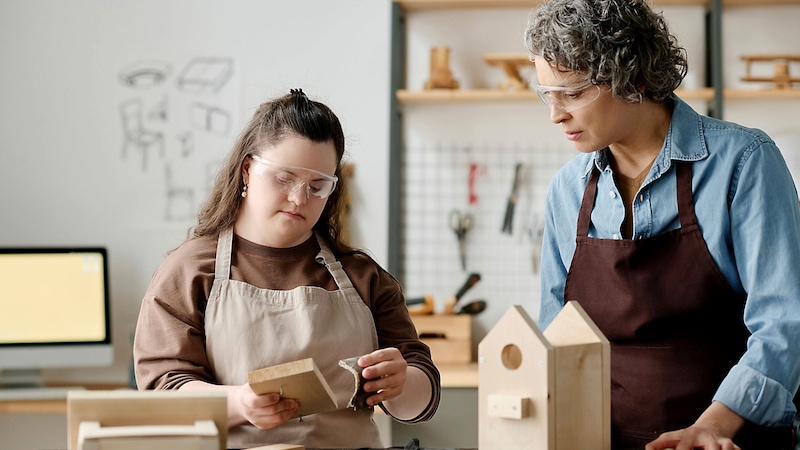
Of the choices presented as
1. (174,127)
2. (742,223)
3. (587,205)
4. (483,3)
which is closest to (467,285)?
(483,3)

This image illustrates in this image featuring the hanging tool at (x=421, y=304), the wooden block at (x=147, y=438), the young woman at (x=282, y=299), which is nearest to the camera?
the wooden block at (x=147, y=438)

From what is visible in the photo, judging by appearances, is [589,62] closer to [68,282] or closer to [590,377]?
[590,377]

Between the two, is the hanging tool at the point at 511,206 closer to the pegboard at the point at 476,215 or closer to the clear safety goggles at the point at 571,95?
Answer: the pegboard at the point at 476,215

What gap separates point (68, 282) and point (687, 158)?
Result: 2451mm

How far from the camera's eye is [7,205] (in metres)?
3.54

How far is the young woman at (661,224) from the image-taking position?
4.69 feet

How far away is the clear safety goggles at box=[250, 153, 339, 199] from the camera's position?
1511mm

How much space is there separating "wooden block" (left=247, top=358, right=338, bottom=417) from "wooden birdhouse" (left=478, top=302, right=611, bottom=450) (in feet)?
0.72

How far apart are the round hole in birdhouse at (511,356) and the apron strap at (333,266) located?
0.38m

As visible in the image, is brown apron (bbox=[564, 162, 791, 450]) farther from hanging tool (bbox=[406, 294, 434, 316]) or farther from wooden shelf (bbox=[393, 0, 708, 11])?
wooden shelf (bbox=[393, 0, 708, 11])

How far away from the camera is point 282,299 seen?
1.52 m

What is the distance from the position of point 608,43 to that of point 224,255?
75 cm

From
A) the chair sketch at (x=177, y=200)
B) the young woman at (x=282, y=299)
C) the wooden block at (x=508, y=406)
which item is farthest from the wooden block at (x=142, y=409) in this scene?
the chair sketch at (x=177, y=200)

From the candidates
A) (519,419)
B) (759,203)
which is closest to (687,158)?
(759,203)
